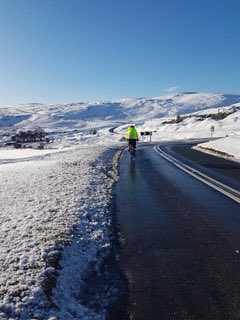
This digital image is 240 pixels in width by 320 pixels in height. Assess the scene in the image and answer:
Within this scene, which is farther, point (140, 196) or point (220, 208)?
point (140, 196)

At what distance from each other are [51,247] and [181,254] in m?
1.98

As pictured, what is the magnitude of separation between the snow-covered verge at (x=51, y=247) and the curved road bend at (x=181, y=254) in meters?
0.48

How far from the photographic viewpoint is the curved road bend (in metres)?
4.03

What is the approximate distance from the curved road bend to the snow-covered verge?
0.48 metres

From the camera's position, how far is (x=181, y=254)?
546 centimetres

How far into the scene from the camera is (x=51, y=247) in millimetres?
5773

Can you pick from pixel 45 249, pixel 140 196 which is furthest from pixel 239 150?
pixel 45 249

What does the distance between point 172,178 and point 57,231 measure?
686 centimetres

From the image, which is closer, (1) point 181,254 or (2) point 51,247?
(1) point 181,254

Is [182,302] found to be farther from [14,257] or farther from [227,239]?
[14,257]

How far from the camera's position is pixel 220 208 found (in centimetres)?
806

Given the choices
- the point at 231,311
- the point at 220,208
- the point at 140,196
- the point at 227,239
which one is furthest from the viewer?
the point at 140,196

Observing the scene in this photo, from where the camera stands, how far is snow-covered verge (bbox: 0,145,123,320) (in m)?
4.11

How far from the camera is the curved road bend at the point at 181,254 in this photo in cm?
403
